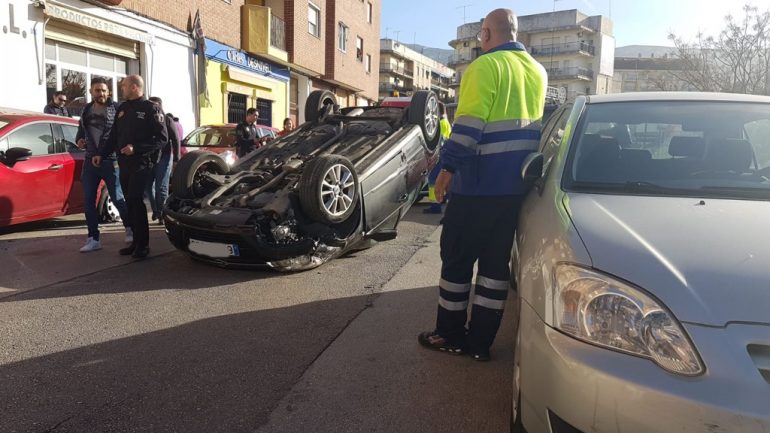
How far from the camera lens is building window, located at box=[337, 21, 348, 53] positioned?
86.8 feet

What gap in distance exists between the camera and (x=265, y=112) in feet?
71.2

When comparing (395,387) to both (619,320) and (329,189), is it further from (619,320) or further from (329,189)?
(329,189)

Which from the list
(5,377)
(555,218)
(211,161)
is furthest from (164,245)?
(555,218)

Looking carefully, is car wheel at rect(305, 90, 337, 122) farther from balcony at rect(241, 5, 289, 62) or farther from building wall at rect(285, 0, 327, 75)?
building wall at rect(285, 0, 327, 75)

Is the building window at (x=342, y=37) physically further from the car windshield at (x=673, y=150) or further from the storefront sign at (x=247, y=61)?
the car windshield at (x=673, y=150)

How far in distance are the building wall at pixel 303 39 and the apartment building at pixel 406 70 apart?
153 feet

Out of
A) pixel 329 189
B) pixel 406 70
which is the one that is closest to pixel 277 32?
pixel 329 189

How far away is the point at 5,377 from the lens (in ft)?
9.87

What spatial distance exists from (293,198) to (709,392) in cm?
391

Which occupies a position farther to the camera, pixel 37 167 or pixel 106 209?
pixel 106 209

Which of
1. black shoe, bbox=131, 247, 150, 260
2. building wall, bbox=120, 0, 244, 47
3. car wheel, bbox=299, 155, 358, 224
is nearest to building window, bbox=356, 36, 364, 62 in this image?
building wall, bbox=120, 0, 244, 47

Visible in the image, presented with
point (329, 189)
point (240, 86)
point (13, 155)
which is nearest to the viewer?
point (329, 189)

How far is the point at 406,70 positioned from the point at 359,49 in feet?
190

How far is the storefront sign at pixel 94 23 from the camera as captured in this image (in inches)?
435
